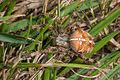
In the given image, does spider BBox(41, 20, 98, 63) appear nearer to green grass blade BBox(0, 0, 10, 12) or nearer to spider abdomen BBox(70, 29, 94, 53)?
spider abdomen BBox(70, 29, 94, 53)

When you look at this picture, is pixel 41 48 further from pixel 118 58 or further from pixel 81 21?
pixel 118 58

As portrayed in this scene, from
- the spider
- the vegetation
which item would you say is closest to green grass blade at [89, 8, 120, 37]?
the vegetation

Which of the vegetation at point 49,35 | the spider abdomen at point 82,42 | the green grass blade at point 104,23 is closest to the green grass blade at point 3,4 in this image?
the vegetation at point 49,35

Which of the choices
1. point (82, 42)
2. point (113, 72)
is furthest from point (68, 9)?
point (113, 72)

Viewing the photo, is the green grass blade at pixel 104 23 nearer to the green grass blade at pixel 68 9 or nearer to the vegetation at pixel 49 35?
the vegetation at pixel 49 35

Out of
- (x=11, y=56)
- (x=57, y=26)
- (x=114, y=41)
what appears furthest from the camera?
(x=114, y=41)

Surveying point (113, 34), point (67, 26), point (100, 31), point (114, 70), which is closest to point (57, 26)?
point (67, 26)

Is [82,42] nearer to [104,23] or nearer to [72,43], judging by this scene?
[72,43]
